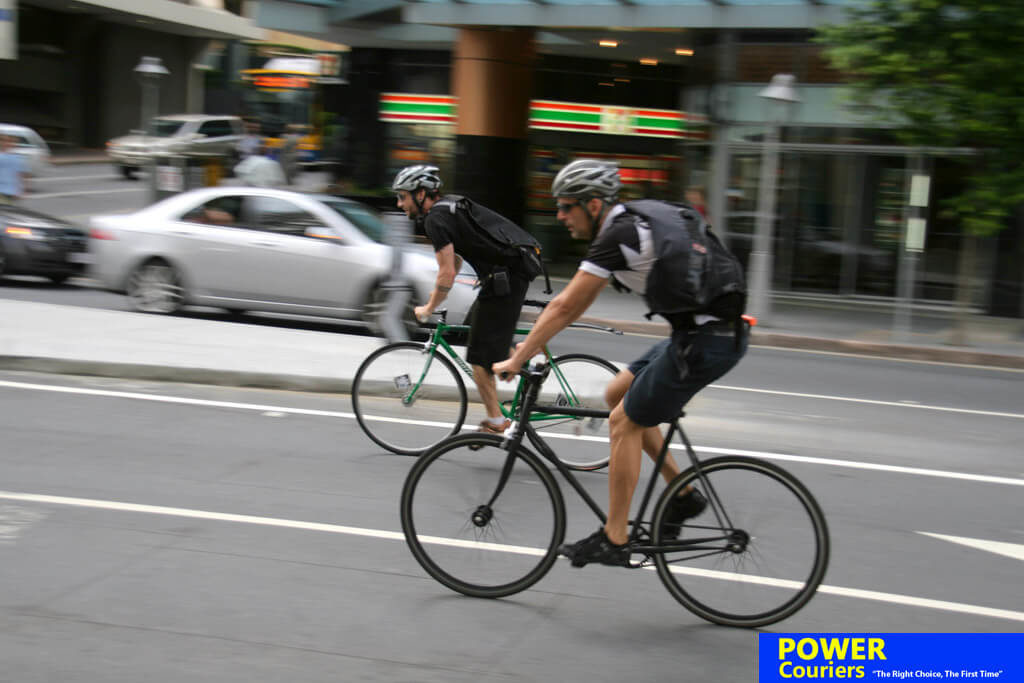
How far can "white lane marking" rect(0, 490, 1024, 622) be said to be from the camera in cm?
452

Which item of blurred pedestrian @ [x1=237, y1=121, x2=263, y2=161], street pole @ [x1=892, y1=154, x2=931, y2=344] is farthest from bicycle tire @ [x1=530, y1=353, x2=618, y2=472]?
blurred pedestrian @ [x1=237, y1=121, x2=263, y2=161]

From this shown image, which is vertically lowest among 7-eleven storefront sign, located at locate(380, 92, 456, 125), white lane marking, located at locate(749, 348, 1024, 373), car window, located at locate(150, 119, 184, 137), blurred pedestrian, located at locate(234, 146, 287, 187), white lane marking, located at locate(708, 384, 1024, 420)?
white lane marking, located at locate(749, 348, 1024, 373)

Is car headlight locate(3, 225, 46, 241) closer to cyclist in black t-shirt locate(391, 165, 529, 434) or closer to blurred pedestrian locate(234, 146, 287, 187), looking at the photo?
blurred pedestrian locate(234, 146, 287, 187)

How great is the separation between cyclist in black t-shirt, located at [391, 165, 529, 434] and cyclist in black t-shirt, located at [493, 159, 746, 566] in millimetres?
2136

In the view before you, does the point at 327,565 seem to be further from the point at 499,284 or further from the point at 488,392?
the point at 499,284

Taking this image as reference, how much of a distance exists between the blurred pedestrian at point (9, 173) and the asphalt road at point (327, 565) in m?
10.1

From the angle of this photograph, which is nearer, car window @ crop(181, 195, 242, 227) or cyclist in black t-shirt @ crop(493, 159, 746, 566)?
cyclist in black t-shirt @ crop(493, 159, 746, 566)

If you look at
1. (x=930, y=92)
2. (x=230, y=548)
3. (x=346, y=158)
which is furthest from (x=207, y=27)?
(x=230, y=548)

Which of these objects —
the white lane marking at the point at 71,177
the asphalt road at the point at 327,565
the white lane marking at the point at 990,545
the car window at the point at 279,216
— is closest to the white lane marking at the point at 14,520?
the asphalt road at the point at 327,565

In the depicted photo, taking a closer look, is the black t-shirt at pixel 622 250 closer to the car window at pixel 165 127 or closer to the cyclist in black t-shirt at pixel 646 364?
the cyclist in black t-shirt at pixel 646 364

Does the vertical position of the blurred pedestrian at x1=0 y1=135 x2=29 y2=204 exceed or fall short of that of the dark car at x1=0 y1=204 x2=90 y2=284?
it exceeds it

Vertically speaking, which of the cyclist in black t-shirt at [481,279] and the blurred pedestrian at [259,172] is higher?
the blurred pedestrian at [259,172]

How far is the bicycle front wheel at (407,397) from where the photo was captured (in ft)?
23.7

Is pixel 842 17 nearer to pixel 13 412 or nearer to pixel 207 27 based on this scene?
pixel 13 412
